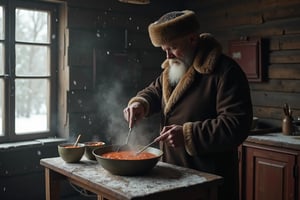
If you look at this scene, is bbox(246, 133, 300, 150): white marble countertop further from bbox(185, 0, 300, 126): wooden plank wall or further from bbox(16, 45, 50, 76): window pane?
bbox(16, 45, 50, 76): window pane

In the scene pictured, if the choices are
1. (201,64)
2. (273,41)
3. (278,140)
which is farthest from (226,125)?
(273,41)

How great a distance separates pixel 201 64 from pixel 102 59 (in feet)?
5.92

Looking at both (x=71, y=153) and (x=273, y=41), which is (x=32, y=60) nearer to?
(x=71, y=153)

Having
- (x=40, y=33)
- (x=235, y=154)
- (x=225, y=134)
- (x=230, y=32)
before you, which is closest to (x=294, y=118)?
(x=230, y=32)

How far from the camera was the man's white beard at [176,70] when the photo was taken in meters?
2.12

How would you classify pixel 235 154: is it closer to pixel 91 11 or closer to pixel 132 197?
pixel 132 197

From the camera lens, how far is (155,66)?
4.16 m

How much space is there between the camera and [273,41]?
3523 mm

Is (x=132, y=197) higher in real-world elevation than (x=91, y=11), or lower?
lower

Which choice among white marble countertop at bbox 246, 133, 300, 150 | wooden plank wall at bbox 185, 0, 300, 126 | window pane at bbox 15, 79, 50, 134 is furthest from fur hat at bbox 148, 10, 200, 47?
window pane at bbox 15, 79, 50, 134

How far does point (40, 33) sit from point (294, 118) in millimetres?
2289

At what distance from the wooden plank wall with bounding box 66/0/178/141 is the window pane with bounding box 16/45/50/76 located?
0.76 feet

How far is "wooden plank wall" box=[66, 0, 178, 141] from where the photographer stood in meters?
3.54

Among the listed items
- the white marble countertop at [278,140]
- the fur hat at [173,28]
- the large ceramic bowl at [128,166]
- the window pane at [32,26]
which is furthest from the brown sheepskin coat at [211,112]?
the window pane at [32,26]
